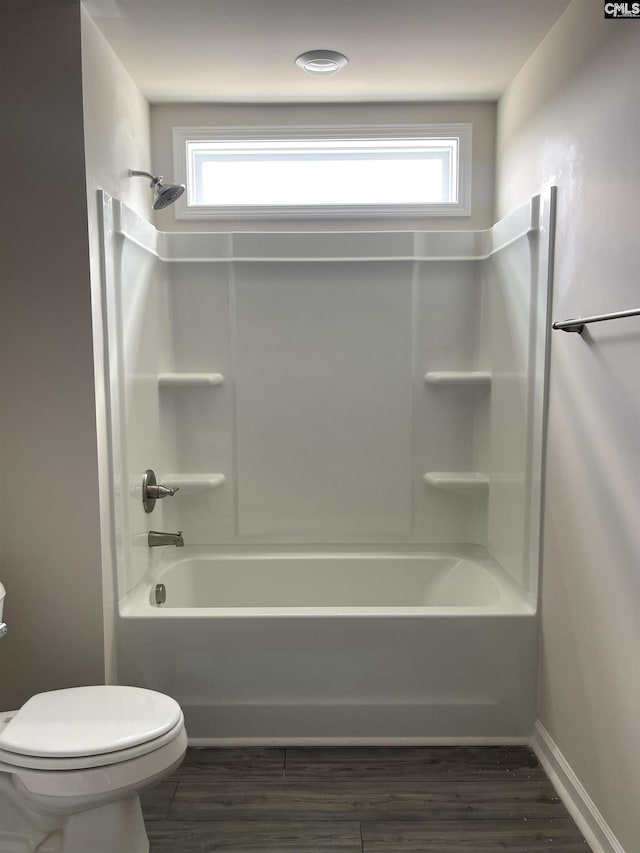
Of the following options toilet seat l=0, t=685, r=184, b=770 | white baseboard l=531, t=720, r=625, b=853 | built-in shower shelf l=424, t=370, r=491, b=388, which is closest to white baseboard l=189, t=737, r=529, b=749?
white baseboard l=531, t=720, r=625, b=853

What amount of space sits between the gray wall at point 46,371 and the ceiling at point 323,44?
277 mm

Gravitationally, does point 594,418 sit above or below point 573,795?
above

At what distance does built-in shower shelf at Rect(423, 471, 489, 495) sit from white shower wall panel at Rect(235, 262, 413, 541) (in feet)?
0.43

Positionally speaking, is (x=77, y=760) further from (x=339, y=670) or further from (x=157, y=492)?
(x=157, y=492)

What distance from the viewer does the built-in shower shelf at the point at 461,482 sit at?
111 inches

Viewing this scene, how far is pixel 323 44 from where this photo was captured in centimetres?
223

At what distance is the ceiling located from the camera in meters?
1.99

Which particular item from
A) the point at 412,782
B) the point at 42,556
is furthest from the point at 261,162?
the point at 412,782

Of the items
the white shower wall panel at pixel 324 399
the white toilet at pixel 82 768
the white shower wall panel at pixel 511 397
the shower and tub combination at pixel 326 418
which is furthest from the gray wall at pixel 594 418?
the white toilet at pixel 82 768

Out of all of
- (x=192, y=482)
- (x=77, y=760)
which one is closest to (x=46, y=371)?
(x=192, y=482)

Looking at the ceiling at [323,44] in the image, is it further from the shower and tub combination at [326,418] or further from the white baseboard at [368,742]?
the white baseboard at [368,742]

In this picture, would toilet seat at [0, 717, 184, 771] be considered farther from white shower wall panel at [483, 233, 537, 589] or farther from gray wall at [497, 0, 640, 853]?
white shower wall panel at [483, 233, 537, 589]

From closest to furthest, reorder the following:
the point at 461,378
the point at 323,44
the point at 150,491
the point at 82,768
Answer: the point at 82,768, the point at 323,44, the point at 150,491, the point at 461,378

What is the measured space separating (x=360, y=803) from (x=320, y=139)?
252 centimetres
